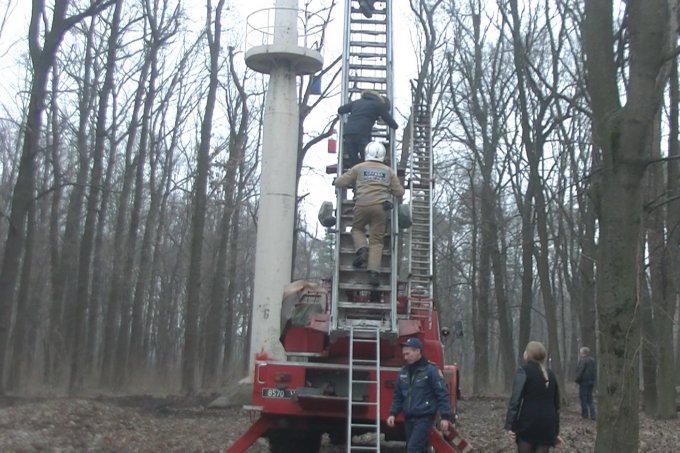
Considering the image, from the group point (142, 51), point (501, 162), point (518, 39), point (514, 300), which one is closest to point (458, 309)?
point (514, 300)

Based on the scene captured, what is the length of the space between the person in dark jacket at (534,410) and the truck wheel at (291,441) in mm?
3580

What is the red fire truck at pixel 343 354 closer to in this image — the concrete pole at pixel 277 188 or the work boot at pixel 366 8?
the work boot at pixel 366 8

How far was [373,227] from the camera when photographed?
10.2 metres

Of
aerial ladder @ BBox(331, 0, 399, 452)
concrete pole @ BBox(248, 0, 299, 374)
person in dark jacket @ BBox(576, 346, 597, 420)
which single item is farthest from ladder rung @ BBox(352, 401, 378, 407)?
concrete pole @ BBox(248, 0, 299, 374)

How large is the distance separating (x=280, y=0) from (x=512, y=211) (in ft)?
79.2

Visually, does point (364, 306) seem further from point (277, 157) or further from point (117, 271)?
point (117, 271)

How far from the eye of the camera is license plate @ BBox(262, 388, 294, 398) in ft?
32.6

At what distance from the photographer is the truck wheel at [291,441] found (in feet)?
36.0

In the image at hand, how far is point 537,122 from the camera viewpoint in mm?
25062

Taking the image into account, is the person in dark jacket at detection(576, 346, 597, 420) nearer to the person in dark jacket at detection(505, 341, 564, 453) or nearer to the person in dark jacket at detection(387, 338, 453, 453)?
the person in dark jacket at detection(505, 341, 564, 453)

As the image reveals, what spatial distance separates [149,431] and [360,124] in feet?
24.8

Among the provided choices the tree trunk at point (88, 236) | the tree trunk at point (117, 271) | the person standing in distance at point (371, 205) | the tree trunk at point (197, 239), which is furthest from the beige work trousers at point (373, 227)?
the tree trunk at point (117, 271)

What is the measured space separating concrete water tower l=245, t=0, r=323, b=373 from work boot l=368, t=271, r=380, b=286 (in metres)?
10.8

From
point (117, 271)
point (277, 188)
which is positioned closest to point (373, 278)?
point (277, 188)
